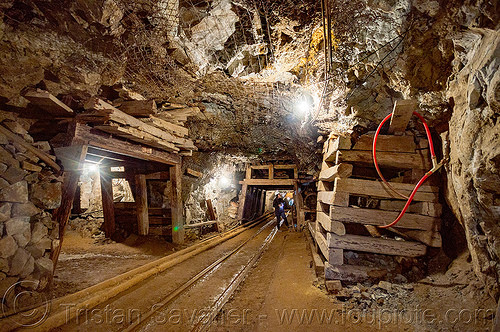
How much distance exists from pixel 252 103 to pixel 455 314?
577 centimetres

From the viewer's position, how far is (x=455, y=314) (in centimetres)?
247

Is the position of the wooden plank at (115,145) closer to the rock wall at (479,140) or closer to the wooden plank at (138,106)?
the wooden plank at (138,106)

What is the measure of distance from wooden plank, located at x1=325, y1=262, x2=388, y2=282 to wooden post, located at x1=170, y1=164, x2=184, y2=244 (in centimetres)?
522

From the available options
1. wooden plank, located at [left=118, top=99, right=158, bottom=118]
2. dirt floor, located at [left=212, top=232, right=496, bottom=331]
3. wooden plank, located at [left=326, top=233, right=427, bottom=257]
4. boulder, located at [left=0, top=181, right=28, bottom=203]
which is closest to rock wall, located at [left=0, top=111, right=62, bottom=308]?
boulder, located at [left=0, top=181, right=28, bottom=203]

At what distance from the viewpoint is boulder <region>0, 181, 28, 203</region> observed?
321 centimetres

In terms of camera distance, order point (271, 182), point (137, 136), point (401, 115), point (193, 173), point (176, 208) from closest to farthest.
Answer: point (401, 115)
point (137, 136)
point (176, 208)
point (193, 173)
point (271, 182)

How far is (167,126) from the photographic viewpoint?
6348 mm

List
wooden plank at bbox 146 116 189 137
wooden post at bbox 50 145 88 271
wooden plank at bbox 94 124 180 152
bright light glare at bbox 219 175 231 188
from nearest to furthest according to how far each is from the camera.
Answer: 1. wooden post at bbox 50 145 88 271
2. wooden plank at bbox 94 124 180 152
3. wooden plank at bbox 146 116 189 137
4. bright light glare at bbox 219 175 231 188

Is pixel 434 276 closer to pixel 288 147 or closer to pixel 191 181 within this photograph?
pixel 288 147

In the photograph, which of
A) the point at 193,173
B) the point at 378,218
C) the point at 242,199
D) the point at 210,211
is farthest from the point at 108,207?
the point at 378,218

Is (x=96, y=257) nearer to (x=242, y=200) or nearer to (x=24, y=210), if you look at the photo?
(x=24, y=210)

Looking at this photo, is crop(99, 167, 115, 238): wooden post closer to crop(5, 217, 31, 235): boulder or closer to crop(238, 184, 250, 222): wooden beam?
crop(5, 217, 31, 235): boulder

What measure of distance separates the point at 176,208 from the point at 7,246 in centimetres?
432

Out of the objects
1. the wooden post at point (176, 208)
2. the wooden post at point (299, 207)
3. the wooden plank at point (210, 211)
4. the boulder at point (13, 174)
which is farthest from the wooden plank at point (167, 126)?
the wooden post at point (299, 207)
